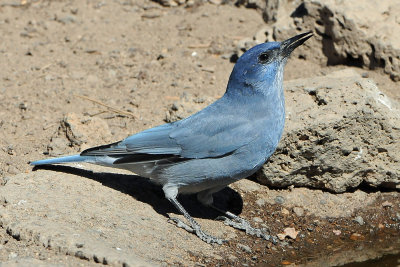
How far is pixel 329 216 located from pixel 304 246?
0.59m

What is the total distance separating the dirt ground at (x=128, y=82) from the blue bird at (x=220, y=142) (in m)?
0.49

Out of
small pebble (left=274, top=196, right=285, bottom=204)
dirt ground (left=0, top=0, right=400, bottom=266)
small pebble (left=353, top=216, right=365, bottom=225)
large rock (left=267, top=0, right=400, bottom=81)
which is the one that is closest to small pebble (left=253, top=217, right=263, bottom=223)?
dirt ground (left=0, top=0, right=400, bottom=266)

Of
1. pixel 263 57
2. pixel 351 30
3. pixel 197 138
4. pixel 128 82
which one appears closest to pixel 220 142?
pixel 197 138

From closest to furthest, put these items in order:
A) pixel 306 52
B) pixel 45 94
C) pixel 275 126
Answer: pixel 275 126 → pixel 45 94 → pixel 306 52

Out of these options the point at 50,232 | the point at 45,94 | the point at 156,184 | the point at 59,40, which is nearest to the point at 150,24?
the point at 59,40

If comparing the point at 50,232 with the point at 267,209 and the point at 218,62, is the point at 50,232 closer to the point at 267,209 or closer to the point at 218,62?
the point at 267,209

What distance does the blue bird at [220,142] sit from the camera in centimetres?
584

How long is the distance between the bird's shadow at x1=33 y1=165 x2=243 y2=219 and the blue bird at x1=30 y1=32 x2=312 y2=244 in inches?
9.2

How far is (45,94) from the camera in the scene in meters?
8.18

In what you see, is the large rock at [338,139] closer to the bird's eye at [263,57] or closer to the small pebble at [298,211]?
the small pebble at [298,211]

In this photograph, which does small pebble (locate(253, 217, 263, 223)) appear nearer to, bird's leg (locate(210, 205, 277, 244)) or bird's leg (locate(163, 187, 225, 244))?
bird's leg (locate(210, 205, 277, 244))

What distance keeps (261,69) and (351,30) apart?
103 inches

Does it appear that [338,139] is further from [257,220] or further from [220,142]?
[220,142]

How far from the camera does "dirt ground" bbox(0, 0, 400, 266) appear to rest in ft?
20.0
